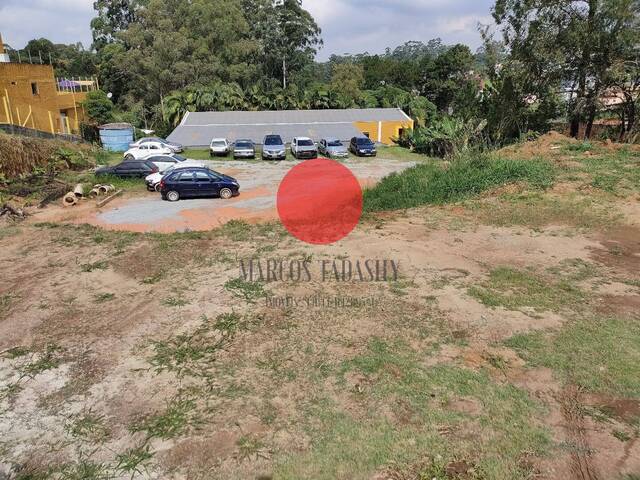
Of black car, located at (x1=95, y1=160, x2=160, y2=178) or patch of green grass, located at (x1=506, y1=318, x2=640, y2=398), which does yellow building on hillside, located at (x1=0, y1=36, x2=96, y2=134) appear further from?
patch of green grass, located at (x1=506, y1=318, x2=640, y2=398)

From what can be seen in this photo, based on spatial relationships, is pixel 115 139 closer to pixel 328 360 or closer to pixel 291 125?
pixel 291 125

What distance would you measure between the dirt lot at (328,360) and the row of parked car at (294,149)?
1684cm

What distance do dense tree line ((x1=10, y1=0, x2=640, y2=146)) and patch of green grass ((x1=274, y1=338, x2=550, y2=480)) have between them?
18.1 meters

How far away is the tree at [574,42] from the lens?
73.2 ft

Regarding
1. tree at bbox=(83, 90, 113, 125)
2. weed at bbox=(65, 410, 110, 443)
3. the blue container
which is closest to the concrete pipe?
Result: weed at bbox=(65, 410, 110, 443)

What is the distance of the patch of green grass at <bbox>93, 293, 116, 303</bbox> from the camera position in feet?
32.9

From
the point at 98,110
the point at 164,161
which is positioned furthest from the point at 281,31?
the point at 164,161

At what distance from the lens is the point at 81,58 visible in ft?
236

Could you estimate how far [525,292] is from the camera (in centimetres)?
974

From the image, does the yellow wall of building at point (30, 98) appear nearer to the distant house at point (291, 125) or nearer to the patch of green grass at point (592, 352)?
the distant house at point (291, 125)

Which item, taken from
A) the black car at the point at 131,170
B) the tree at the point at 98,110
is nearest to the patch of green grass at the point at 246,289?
the black car at the point at 131,170

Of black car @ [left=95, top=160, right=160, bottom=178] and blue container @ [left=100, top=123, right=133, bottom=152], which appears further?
blue container @ [left=100, top=123, right=133, bottom=152]

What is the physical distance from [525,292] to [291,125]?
101ft
